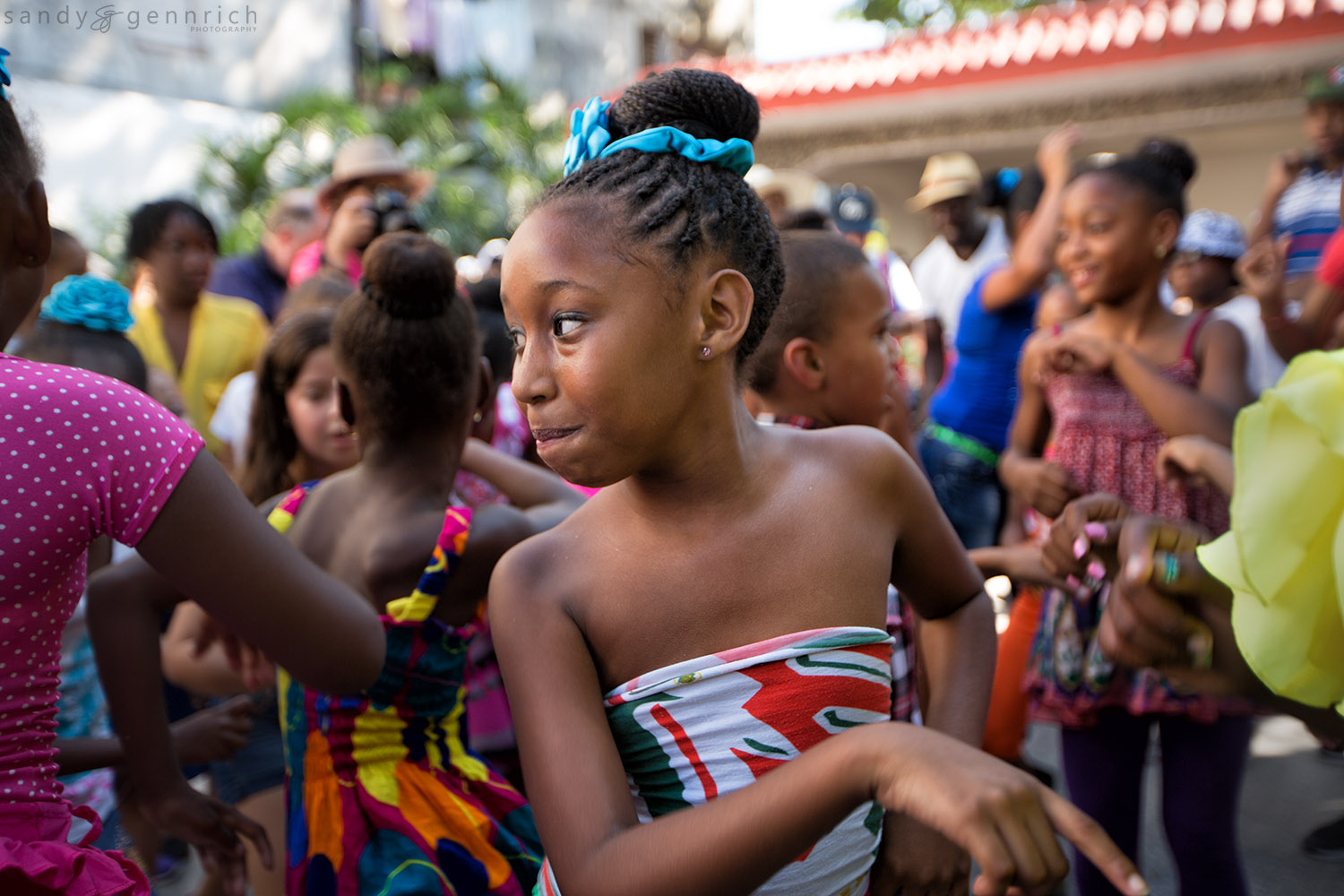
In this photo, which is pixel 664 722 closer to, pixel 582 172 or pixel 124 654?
pixel 582 172

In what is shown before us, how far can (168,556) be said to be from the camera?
4.11ft

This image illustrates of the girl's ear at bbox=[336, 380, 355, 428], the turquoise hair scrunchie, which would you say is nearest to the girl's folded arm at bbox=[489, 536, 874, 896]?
the girl's ear at bbox=[336, 380, 355, 428]

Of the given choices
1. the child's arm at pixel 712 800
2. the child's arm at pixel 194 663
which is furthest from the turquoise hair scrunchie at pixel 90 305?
the child's arm at pixel 712 800

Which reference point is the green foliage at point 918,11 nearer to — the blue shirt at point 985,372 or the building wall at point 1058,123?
the building wall at point 1058,123

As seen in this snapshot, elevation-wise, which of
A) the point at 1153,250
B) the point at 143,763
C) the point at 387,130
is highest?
the point at 387,130

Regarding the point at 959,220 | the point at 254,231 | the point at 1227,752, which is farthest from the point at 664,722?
the point at 254,231

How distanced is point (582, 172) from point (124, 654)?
115 cm

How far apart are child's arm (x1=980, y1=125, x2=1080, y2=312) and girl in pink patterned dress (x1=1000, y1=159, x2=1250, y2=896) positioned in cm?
87

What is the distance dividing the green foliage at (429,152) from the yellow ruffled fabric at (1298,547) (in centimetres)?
832

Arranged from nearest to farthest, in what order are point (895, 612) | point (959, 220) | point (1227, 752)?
point (895, 612)
point (1227, 752)
point (959, 220)

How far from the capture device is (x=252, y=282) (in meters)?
5.40

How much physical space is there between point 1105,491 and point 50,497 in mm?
2307

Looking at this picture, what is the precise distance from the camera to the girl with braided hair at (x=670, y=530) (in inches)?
49.5

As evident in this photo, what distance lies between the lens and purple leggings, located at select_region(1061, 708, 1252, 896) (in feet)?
7.56
